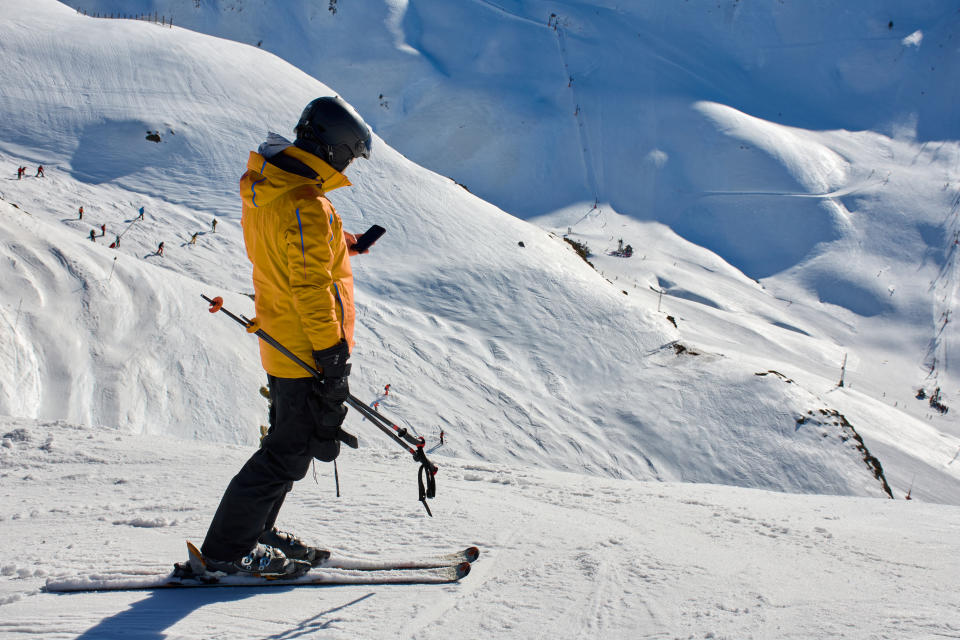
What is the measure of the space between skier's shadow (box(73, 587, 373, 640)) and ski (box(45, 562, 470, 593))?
0.10 ft

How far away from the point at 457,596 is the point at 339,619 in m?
0.53

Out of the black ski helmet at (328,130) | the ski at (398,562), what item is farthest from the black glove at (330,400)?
the black ski helmet at (328,130)

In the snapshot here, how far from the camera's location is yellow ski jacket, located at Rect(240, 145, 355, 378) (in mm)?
2711

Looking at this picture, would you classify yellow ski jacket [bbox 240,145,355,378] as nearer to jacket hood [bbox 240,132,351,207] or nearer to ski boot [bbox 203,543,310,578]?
jacket hood [bbox 240,132,351,207]

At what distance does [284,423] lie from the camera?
2.89 metres

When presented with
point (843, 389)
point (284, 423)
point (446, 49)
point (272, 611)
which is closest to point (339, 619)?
point (272, 611)

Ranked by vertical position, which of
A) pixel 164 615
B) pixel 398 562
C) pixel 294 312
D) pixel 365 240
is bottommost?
pixel 164 615

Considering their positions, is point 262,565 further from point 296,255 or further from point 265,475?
point 296,255

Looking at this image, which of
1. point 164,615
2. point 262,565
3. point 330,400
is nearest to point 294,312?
point 330,400

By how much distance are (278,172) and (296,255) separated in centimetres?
39

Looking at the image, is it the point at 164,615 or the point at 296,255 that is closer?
the point at 164,615

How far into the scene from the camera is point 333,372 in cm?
276

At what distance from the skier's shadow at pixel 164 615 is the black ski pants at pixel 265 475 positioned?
0.54 ft

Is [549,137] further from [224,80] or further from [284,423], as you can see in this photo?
[284,423]
